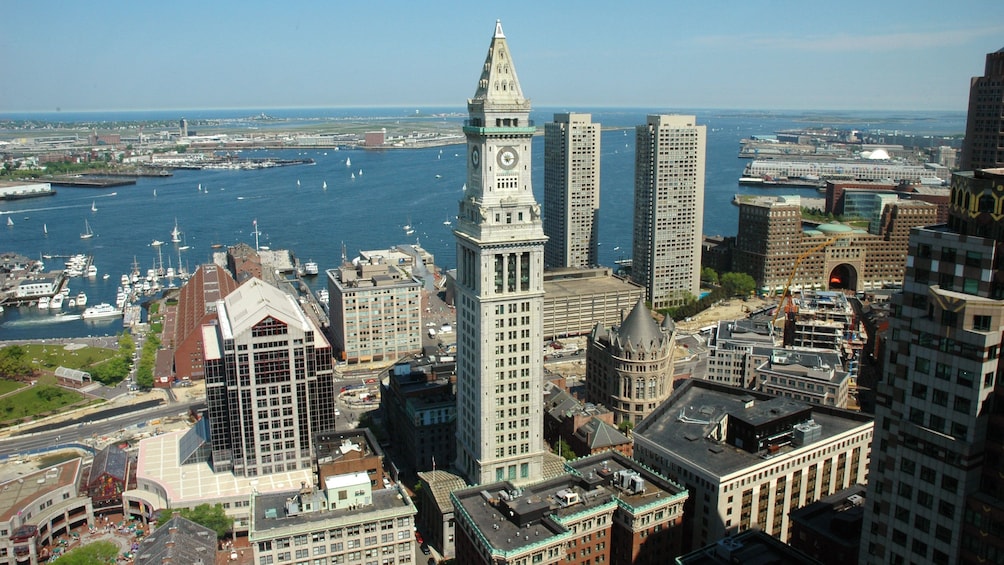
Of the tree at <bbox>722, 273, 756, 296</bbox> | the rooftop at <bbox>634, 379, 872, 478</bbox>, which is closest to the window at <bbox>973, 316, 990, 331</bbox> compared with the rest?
the rooftop at <bbox>634, 379, 872, 478</bbox>

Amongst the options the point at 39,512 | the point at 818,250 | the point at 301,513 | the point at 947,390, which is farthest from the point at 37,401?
the point at 818,250

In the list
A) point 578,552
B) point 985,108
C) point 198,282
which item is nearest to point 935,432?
point 578,552

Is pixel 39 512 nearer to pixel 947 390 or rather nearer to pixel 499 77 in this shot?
pixel 499 77

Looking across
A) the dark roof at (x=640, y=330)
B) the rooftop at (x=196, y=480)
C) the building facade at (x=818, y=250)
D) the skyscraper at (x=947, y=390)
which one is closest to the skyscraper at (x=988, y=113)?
the building facade at (x=818, y=250)

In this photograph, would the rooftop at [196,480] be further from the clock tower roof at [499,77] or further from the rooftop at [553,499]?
the clock tower roof at [499,77]

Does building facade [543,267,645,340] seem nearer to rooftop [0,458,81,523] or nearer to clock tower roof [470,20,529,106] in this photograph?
clock tower roof [470,20,529,106]

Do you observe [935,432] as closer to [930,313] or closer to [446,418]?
[930,313]
